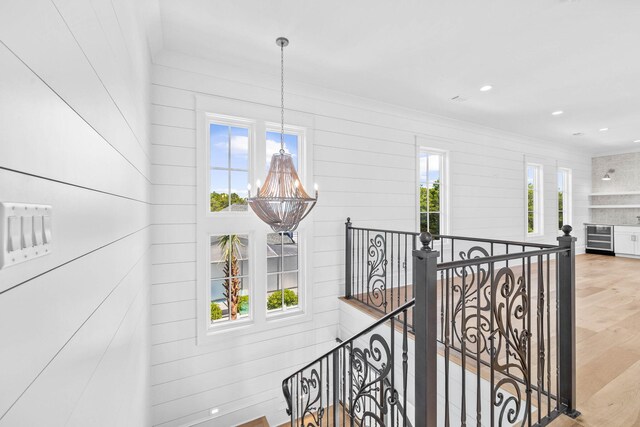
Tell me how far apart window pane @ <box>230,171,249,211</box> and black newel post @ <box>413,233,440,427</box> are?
2.56m

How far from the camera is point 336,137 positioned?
399cm

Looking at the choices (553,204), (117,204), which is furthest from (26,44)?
(553,204)

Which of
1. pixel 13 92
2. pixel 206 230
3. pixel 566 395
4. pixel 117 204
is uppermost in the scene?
pixel 13 92

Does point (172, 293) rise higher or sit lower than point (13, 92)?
lower

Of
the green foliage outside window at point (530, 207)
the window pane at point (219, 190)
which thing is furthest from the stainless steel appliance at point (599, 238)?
the window pane at point (219, 190)

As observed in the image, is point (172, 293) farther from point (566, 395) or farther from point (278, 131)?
point (566, 395)

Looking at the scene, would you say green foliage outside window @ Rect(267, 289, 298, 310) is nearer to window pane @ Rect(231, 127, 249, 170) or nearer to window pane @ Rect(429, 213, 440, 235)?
window pane @ Rect(231, 127, 249, 170)

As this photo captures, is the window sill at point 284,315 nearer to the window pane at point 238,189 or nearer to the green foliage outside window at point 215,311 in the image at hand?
the green foliage outside window at point 215,311

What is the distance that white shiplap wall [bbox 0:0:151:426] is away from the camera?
0.48 meters

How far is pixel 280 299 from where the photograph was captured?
3684mm

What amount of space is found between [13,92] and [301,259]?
3381 mm

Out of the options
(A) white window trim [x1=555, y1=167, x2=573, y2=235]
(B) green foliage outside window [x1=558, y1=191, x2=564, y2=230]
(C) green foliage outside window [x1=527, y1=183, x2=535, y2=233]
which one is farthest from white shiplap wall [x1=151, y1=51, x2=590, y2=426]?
(A) white window trim [x1=555, y1=167, x2=573, y2=235]

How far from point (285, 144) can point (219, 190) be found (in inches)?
40.8

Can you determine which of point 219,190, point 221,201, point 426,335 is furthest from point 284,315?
point 426,335
